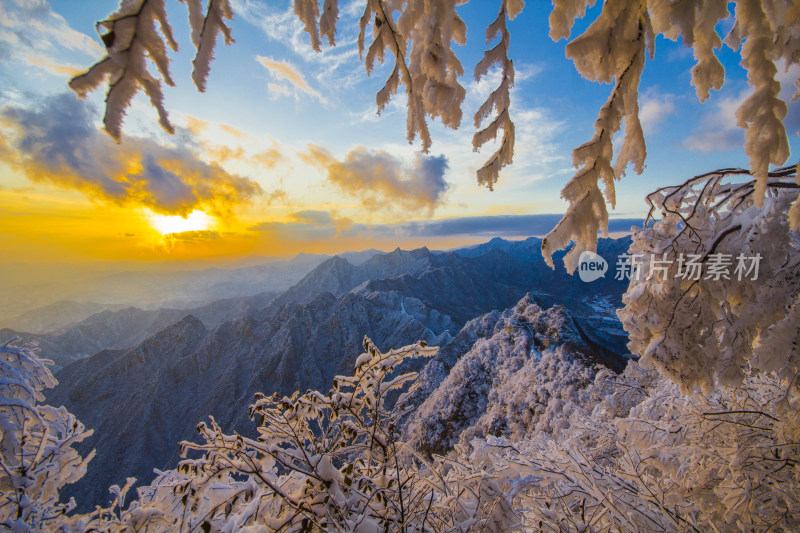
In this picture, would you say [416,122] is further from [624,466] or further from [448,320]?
[448,320]

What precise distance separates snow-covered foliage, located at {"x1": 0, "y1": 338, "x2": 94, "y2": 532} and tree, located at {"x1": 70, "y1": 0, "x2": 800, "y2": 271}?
448 cm

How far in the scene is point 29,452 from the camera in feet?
11.7

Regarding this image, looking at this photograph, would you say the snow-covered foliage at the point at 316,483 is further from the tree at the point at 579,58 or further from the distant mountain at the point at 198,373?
the distant mountain at the point at 198,373

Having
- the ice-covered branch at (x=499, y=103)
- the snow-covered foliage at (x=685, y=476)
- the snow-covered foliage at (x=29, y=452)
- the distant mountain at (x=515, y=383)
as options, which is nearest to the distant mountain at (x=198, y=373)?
the distant mountain at (x=515, y=383)

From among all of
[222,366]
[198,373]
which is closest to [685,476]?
[222,366]

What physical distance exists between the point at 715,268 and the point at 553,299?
108766 mm

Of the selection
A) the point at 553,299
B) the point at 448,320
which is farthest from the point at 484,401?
the point at 553,299

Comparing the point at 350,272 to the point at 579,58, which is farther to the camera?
the point at 350,272

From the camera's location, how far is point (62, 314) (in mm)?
165250

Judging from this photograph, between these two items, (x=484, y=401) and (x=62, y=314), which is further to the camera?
(x=62, y=314)

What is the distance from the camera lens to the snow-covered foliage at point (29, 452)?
3054 millimetres

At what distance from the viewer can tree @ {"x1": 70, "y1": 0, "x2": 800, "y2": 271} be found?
0.87 meters

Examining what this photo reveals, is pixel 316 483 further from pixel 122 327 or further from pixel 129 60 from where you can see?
pixel 122 327

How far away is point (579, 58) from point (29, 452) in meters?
6.56
